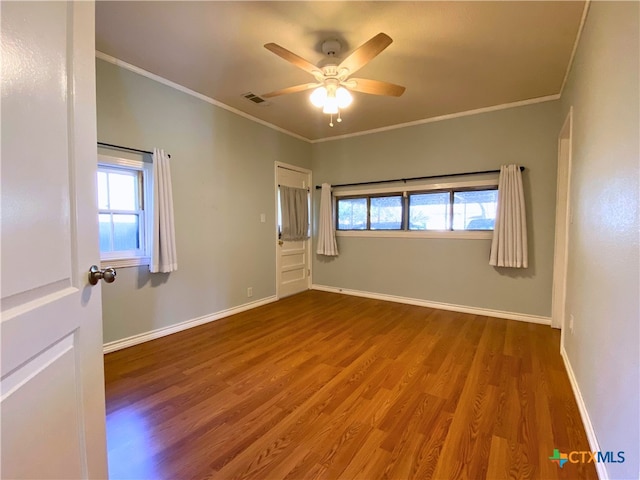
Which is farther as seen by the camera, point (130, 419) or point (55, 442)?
point (130, 419)

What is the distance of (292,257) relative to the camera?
496 cm

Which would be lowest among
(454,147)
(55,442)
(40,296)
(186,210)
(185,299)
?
(185,299)

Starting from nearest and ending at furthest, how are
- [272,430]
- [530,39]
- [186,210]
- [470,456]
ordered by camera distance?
[470,456] < [272,430] < [530,39] < [186,210]

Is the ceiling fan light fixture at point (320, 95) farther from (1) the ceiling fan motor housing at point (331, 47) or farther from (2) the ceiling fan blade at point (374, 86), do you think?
(1) the ceiling fan motor housing at point (331, 47)

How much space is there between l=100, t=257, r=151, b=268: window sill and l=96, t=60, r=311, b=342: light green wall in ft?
0.19

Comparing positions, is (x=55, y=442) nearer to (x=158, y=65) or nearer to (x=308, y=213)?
(x=158, y=65)

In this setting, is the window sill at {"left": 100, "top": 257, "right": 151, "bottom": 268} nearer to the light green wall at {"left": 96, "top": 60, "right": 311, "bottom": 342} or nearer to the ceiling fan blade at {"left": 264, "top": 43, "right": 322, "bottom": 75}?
the light green wall at {"left": 96, "top": 60, "right": 311, "bottom": 342}

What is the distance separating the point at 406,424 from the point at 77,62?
2197 millimetres

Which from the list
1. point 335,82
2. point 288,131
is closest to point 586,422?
point 335,82

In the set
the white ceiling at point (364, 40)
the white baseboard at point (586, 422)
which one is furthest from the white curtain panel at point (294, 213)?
the white baseboard at point (586, 422)

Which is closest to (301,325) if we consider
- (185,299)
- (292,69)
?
(185,299)

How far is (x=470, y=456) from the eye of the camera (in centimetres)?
153

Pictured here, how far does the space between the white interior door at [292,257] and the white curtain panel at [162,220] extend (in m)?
1.78

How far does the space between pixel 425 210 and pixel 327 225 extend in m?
1.54
